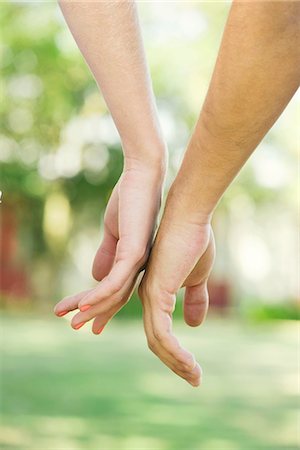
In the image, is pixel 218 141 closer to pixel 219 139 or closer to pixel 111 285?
pixel 219 139

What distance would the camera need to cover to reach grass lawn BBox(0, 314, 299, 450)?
12.2 ft

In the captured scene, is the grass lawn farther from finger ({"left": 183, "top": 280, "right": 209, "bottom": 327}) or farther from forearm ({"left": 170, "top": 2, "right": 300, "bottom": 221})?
forearm ({"left": 170, "top": 2, "right": 300, "bottom": 221})

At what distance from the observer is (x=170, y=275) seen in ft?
4.50

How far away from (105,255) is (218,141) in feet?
1.04

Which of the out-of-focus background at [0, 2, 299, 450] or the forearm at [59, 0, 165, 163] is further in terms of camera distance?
the out-of-focus background at [0, 2, 299, 450]

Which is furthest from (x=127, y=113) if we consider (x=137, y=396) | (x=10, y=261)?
(x=10, y=261)

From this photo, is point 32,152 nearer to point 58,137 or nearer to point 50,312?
point 58,137

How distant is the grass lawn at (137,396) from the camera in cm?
371

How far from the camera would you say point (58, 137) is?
1318 cm

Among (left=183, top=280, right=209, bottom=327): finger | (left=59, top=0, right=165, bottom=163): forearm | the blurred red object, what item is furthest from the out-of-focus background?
(left=59, top=0, right=165, bottom=163): forearm

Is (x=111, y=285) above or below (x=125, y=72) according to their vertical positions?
below

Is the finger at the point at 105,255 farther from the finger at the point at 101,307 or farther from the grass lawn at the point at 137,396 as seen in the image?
the grass lawn at the point at 137,396

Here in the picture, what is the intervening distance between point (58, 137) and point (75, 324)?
11989 mm

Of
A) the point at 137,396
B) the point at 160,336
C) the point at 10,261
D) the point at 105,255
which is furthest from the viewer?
the point at 10,261
